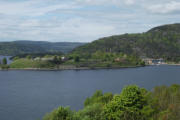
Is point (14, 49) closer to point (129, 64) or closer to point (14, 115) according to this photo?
point (129, 64)

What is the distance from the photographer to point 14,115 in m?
21.1

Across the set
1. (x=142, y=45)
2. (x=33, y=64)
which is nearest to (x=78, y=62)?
(x=33, y=64)

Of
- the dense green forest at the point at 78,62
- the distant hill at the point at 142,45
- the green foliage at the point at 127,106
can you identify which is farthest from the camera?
the distant hill at the point at 142,45

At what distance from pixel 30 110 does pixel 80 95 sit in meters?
7.34

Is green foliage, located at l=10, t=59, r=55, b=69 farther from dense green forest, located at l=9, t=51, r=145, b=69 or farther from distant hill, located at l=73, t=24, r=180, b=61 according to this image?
distant hill, located at l=73, t=24, r=180, b=61

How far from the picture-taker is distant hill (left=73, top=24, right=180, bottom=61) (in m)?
95.1

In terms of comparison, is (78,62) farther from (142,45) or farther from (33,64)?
(142,45)

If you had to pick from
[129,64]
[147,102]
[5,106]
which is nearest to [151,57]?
[129,64]

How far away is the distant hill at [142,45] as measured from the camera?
95125mm

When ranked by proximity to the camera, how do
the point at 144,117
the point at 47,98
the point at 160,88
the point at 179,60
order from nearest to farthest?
1. the point at 144,117
2. the point at 160,88
3. the point at 47,98
4. the point at 179,60

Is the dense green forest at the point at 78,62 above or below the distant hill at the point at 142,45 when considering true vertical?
below

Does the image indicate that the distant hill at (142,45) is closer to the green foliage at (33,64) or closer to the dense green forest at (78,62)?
the dense green forest at (78,62)

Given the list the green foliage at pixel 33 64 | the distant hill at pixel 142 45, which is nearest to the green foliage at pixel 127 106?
the green foliage at pixel 33 64

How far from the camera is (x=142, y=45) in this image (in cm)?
9931
